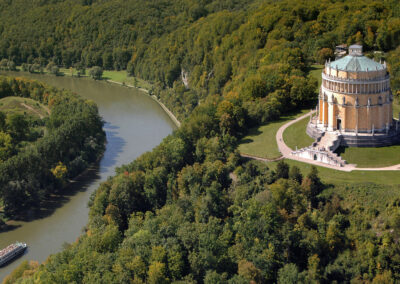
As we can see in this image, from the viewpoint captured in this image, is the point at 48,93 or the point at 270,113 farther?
the point at 48,93

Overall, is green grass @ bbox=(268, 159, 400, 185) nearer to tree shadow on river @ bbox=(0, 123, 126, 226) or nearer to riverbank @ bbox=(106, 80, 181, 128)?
tree shadow on river @ bbox=(0, 123, 126, 226)

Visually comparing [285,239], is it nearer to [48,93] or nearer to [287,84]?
[287,84]

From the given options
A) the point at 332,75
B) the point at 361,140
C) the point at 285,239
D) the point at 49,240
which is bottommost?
the point at 49,240

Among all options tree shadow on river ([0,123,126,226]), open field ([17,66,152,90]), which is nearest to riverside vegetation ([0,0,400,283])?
tree shadow on river ([0,123,126,226])

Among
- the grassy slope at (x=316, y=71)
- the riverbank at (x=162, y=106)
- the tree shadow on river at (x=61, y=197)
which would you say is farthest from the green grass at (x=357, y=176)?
the riverbank at (x=162, y=106)

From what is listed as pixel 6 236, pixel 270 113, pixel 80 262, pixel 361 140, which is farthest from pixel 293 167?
pixel 6 236

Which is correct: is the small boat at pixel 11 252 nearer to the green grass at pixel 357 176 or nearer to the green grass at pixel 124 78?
the green grass at pixel 357 176
